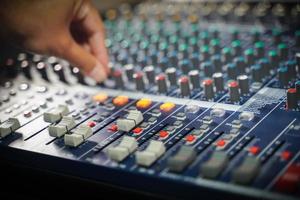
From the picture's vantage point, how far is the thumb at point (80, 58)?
1.48 metres

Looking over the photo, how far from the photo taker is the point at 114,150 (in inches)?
41.2

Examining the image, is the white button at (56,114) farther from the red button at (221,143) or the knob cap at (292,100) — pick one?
the knob cap at (292,100)

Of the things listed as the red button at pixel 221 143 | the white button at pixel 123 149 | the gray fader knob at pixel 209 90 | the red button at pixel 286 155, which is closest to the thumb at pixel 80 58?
the gray fader knob at pixel 209 90

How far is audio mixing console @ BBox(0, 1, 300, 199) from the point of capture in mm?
955

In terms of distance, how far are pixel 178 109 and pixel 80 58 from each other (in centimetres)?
41

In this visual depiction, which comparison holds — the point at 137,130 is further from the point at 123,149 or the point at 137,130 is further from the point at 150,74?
the point at 150,74

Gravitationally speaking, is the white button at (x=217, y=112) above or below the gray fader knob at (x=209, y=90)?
below

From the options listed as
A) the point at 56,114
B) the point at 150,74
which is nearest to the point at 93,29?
the point at 150,74

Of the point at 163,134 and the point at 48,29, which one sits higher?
the point at 48,29

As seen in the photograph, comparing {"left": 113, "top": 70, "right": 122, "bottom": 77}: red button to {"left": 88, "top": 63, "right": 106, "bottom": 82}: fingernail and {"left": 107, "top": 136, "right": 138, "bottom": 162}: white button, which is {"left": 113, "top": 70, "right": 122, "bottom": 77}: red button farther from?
{"left": 107, "top": 136, "right": 138, "bottom": 162}: white button

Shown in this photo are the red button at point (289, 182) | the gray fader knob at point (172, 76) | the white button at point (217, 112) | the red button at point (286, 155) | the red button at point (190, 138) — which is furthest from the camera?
the gray fader knob at point (172, 76)

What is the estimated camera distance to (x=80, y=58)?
1.52 m

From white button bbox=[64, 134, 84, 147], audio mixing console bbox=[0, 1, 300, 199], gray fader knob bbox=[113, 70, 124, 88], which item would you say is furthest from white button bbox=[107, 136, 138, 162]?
gray fader knob bbox=[113, 70, 124, 88]

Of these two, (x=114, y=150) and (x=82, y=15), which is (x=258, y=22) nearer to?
(x=82, y=15)
